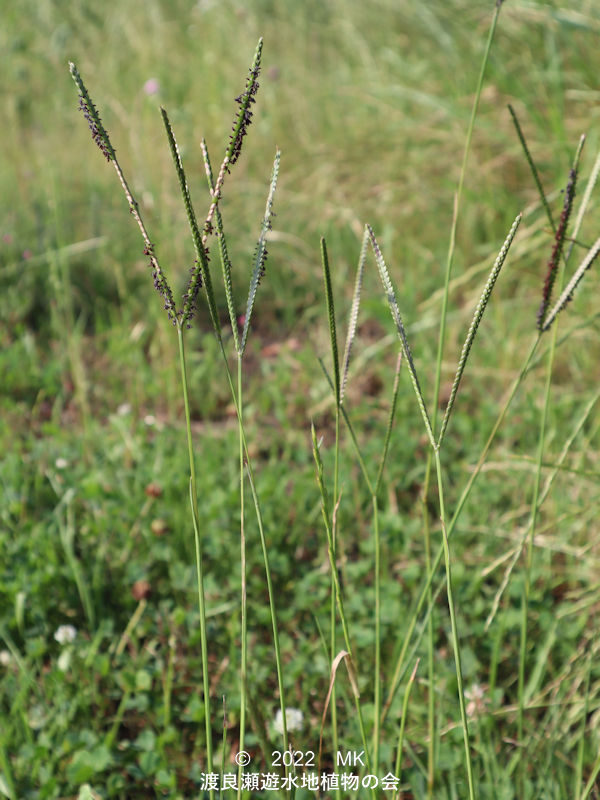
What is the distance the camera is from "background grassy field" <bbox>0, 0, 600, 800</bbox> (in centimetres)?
133

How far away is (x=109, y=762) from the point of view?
119 cm

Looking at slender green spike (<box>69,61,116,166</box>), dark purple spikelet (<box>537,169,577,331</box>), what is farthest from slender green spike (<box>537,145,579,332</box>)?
slender green spike (<box>69,61,116,166</box>)

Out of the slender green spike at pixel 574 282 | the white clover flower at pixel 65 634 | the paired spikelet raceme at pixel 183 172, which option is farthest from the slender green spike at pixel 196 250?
the white clover flower at pixel 65 634

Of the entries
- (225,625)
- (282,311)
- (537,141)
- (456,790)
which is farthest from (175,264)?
(456,790)

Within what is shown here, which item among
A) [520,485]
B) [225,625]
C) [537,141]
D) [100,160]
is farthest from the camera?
[100,160]

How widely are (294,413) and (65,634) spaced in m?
1.09

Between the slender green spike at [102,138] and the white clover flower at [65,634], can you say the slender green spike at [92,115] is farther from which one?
the white clover flower at [65,634]

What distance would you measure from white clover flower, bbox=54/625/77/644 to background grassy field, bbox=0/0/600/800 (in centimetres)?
2

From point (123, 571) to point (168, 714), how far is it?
0.42 m

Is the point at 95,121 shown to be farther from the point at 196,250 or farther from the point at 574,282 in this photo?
the point at 574,282

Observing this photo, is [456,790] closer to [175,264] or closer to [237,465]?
[237,465]

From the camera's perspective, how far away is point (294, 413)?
2322 millimetres

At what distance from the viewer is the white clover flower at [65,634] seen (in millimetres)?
1407

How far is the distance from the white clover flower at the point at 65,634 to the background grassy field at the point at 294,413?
2 cm
